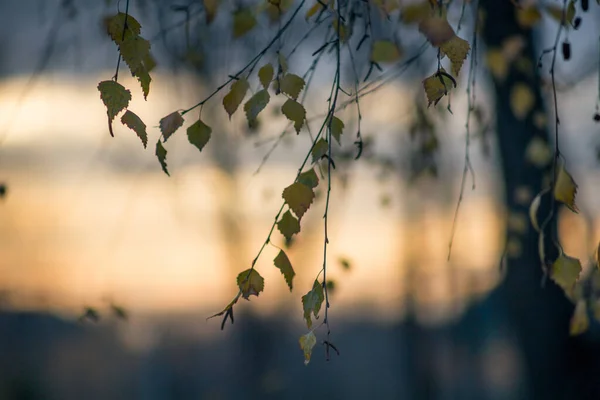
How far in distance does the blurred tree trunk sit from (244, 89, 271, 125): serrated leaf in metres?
1.77

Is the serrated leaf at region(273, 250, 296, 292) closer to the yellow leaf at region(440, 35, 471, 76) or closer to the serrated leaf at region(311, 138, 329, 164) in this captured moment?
the serrated leaf at region(311, 138, 329, 164)

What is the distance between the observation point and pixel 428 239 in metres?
6.59

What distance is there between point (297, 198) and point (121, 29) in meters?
0.32

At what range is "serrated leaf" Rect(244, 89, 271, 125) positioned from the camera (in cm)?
98

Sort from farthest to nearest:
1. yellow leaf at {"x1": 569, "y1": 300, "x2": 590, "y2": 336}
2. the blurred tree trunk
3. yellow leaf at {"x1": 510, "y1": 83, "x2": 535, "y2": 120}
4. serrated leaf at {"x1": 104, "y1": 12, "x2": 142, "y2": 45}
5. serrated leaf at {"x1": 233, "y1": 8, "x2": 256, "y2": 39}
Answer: the blurred tree trunk, yellow leaf at {"x1": 510, "y1": 83, "x2": 535, "y2": 120}, yellow leaf at {"x1": 569, "y1": 300, "x2": 590, "y2": 336}, serrated leaf at {"x1": 233, "y1": 8, "x2": 256, "y2": 39}, serrated leaf at {"x1": 104, "y1": 12, "x2": 142, "y2": 45}

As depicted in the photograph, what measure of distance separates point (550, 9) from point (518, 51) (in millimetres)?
710

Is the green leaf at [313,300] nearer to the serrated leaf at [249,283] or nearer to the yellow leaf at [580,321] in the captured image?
the serrated leaf at [249,283]

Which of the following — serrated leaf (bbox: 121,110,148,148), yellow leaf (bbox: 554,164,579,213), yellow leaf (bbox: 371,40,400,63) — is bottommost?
yellow leaf (bbox: 554,164,579,213)

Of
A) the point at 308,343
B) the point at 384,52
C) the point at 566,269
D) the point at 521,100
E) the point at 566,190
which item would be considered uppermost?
the point at 521,100

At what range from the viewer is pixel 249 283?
98cm

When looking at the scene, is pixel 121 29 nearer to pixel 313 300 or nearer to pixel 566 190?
pixel 313 300

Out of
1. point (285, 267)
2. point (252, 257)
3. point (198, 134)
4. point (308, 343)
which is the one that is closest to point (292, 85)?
point (198, 134)

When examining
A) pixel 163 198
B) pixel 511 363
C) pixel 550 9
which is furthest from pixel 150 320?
pixel 550 9

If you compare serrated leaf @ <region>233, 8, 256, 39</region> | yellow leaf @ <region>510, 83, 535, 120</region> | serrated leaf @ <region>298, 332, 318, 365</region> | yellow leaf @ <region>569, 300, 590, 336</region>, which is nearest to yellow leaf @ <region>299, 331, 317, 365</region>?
serrated leaf @ <region>298, 332, 318, 365</region>
